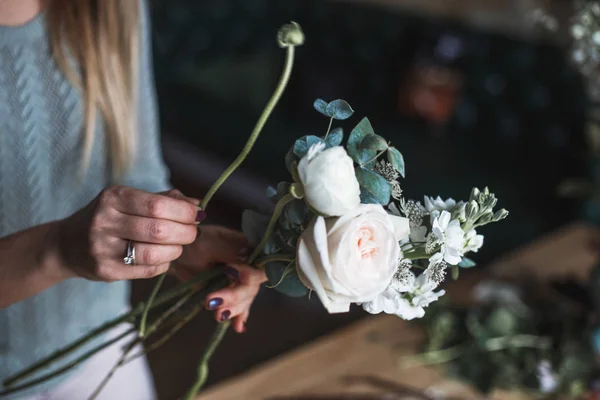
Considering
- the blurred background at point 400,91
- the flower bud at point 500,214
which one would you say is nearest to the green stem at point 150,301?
the flower bud at point 500,214

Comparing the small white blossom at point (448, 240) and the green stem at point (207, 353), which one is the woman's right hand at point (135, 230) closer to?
the green stem at point (207, 353)

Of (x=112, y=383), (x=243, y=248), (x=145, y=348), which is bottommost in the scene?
(x=112, y=383)

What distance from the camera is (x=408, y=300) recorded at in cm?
48

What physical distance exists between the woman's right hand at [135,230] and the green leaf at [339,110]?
0.14 metres

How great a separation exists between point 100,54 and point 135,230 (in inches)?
17.4

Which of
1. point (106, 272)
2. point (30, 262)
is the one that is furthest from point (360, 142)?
point (30, 262)

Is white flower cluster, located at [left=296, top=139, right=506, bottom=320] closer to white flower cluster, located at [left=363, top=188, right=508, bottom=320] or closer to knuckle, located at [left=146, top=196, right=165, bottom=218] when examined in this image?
white flower cluster, located at [left=363, top=188, right=508, bottom=320]

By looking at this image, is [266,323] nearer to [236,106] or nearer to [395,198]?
[236,106]

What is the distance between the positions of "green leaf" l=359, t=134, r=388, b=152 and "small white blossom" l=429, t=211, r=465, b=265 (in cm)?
6

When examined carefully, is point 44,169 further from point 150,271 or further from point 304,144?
point 304,144

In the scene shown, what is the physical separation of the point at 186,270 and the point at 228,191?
7.22 ft

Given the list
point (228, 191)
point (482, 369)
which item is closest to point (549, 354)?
point (482, 369)

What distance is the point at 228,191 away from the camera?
9.33 ft

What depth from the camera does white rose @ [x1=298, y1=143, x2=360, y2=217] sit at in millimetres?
415
